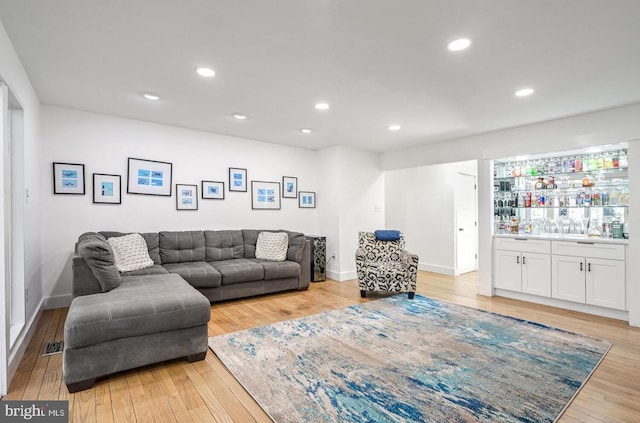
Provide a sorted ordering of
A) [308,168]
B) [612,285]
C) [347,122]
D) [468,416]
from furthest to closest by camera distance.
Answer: [308,168] → [347,122] → [612,285] → [468,416]

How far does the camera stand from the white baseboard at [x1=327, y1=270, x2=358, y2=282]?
18.1ft

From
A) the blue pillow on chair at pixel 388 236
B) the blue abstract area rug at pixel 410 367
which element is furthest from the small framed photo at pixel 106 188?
the blue pillow on chair at pixel 388 236

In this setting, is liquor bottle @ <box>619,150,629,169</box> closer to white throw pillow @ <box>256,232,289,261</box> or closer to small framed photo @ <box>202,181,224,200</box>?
white throw pillow @ <box>256,232,289,261</box>

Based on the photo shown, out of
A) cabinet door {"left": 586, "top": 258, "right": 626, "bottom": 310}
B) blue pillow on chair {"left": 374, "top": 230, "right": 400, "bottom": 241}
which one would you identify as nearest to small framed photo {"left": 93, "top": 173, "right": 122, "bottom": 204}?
blue pillow on chair {"left": 374, "top": 230, "right": 400, "bottom": 241}

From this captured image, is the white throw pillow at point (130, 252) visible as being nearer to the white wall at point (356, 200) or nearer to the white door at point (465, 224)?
the white wall at point (356, 200)

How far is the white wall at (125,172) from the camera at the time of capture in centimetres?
373

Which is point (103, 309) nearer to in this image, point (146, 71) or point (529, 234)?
point (146, 71)

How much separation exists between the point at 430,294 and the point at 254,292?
2.56 m

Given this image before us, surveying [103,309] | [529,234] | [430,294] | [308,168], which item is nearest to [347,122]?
[308,168]

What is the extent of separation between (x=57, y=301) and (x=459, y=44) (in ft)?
16.5

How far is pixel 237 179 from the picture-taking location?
5.17 metres

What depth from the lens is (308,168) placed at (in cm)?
604

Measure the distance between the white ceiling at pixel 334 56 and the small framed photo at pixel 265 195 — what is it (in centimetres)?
163

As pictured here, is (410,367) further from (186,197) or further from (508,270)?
(186,197)
